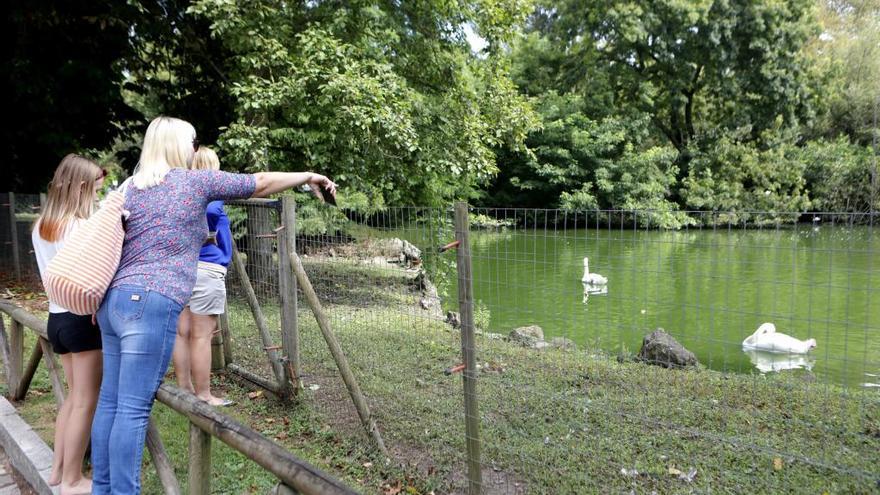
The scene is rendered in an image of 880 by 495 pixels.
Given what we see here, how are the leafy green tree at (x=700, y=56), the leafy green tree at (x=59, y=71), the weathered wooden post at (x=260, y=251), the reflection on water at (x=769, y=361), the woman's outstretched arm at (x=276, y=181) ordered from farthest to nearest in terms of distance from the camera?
1. the leafy green tree at (x=700, y=56)
2. the leafy green tree at (x=59, y=71)
3. the reflection on water at (x=769, y=361)
4. the weathered wooden post at (x=260, y=251)
5. the woman's outstretched arm at (x=276, y=181)

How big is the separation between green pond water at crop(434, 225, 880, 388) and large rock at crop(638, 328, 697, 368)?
21cm

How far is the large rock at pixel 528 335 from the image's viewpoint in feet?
23.1

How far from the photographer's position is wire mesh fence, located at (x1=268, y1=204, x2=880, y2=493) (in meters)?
3.47

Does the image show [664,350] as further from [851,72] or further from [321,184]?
[851,72]

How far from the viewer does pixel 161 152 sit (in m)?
2.30

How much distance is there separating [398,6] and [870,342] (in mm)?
7677

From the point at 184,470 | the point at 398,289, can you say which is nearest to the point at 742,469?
the point at 398,289

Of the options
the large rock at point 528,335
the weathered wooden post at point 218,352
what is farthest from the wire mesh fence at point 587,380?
the large rock at point 528,335

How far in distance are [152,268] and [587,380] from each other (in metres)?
3.76

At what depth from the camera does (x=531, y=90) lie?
28.5 m

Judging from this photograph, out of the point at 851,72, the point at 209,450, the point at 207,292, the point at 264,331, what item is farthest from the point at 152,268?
the point at 851,72

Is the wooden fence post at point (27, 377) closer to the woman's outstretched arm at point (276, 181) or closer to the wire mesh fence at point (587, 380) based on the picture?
the wire mesh fence at point (587, 380)

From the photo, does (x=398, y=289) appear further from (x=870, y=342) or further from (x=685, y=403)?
(x=870, y=342)

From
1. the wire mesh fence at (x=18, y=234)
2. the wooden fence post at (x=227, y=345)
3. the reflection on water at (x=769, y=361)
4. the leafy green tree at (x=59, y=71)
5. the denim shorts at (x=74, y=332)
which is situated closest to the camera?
the denim shorts at (x=74, y=332)
